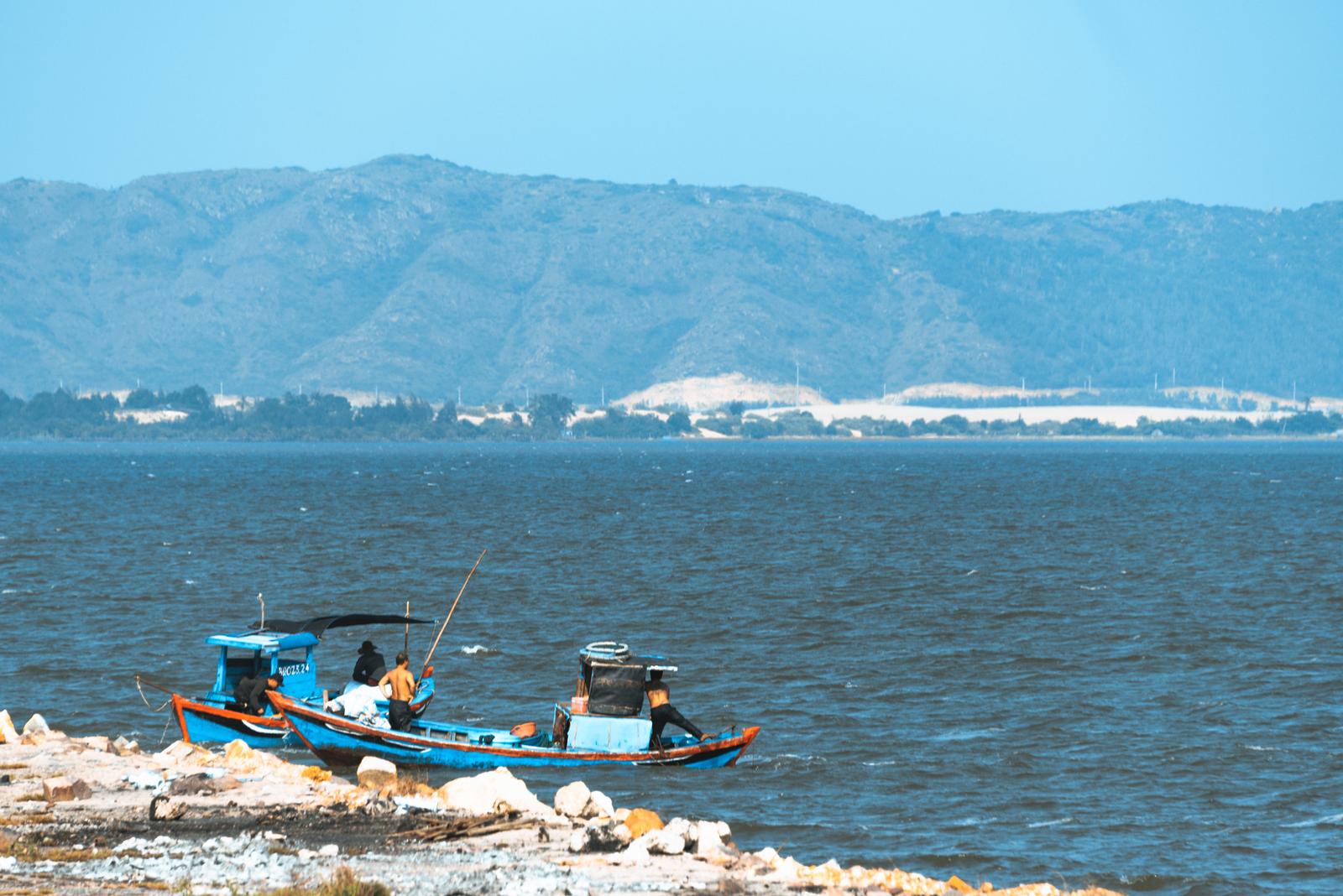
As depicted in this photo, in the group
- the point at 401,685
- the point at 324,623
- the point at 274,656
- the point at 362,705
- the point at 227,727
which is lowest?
the point at 227,727

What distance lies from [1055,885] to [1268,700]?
1573 cm

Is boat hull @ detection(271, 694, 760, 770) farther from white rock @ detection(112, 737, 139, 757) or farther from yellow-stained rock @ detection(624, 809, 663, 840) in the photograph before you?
yellow-stained rock @ detection(624, 809, 663, 840)

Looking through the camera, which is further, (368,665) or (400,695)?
(368,665)

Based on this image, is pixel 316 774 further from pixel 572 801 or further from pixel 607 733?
pixel 607 733

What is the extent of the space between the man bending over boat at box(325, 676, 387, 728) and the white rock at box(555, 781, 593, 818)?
7937mm

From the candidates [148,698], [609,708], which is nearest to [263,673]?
[148,698]

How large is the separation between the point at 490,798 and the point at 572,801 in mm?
1082

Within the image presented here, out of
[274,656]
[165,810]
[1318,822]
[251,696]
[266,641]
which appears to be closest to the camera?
[165,810]

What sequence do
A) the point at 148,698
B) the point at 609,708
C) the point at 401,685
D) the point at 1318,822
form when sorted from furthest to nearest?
1. the point at 148,698
2. the point at 401,685
3. the point at 609,708
4. the point at 1318,822

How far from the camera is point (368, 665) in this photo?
31484 mm

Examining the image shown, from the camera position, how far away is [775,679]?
39562mm

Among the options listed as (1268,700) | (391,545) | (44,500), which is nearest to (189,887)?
(1268,700)

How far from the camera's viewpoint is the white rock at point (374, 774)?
78.3ft

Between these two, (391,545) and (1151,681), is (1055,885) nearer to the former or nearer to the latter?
(1151,681)
